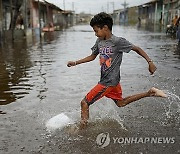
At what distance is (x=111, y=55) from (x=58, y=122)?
4.06 feet

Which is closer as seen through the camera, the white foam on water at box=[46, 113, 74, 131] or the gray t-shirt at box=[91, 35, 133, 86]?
the gray t-shirt at box=[91, 35, 133, 86]

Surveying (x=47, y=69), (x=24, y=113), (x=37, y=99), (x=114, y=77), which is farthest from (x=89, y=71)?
(x=114, y=77)

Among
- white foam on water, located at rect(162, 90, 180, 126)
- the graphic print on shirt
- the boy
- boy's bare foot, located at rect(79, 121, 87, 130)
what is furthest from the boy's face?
white foam on water, located at rect(162, 90, 180, 126)

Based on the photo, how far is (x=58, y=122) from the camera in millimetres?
4801

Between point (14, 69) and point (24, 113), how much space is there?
4463 mm

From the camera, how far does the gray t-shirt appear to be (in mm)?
4430

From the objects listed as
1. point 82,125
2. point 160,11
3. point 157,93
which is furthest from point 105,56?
point 160,11

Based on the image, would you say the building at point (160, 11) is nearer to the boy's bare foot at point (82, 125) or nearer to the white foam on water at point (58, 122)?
the white foam on water at point (58, 122)

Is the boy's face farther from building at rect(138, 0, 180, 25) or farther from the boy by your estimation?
building at rect(138, 0, 180, 25)

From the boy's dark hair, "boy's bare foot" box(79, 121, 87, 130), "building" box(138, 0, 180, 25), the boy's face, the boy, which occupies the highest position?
"building" box(138, 0, 180, 25)

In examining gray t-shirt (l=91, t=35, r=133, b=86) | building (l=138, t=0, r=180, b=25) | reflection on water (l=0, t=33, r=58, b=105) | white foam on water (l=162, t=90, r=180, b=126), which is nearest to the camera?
gray t-shirt (l=91, t=35, r=133, b=86)

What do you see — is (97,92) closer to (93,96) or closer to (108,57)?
(93,96)

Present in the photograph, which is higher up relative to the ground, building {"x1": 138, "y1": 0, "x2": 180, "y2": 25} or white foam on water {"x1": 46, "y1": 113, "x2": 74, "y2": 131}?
building {"x1": 138, "y1": 0, "x2": 180, "y2": 25}

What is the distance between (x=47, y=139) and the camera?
14.1ft
